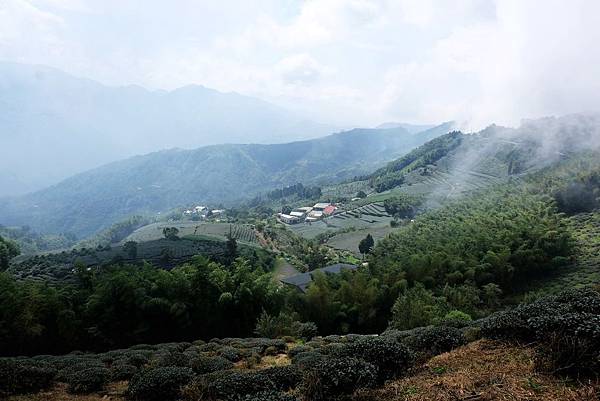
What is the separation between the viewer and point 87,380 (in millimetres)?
11805

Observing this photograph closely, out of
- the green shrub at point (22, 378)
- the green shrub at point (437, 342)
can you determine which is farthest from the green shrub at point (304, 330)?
the green shrub at point (22, 378)

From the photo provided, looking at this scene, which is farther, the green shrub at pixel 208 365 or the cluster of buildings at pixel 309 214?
the cluster of buildings at pixel 309 214

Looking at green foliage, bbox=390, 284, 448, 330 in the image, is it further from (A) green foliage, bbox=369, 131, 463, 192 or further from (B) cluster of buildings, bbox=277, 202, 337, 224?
(A) green foliage, bbox=369, 131, 463, 192

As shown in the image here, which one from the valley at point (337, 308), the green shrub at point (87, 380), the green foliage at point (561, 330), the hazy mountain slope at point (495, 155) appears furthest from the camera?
the hazy mountain slope at point (495, 155)

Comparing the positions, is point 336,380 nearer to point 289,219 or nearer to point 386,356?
point 386,356

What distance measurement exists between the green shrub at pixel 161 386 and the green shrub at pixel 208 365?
1724 mm

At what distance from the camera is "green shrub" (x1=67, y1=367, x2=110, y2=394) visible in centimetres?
1160

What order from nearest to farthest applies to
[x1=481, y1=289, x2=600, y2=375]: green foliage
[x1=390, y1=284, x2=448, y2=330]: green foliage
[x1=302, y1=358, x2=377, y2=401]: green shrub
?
1. [x1=481, y1=289, x2=600, y2=375]: green foliage
2. [x1=302, y1=358, x2=377, y2=401]: green shrub
3. [x1=390, y1=284, x2=448, y2=330]: green foliage

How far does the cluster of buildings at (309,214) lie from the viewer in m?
124

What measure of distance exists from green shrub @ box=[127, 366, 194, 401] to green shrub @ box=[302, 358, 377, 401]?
3.99m

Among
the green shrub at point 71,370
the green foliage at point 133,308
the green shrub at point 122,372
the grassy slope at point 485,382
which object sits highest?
the grassy slope at point 485,382

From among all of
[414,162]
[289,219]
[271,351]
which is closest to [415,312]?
[271,351]

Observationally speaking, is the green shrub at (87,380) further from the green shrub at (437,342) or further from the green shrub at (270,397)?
the green shrub at (437,342)

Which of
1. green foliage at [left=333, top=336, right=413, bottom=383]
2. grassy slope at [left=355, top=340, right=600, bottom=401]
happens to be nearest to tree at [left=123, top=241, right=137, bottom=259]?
green foliage at [left=333, top=336, right=413, bottom=383]
